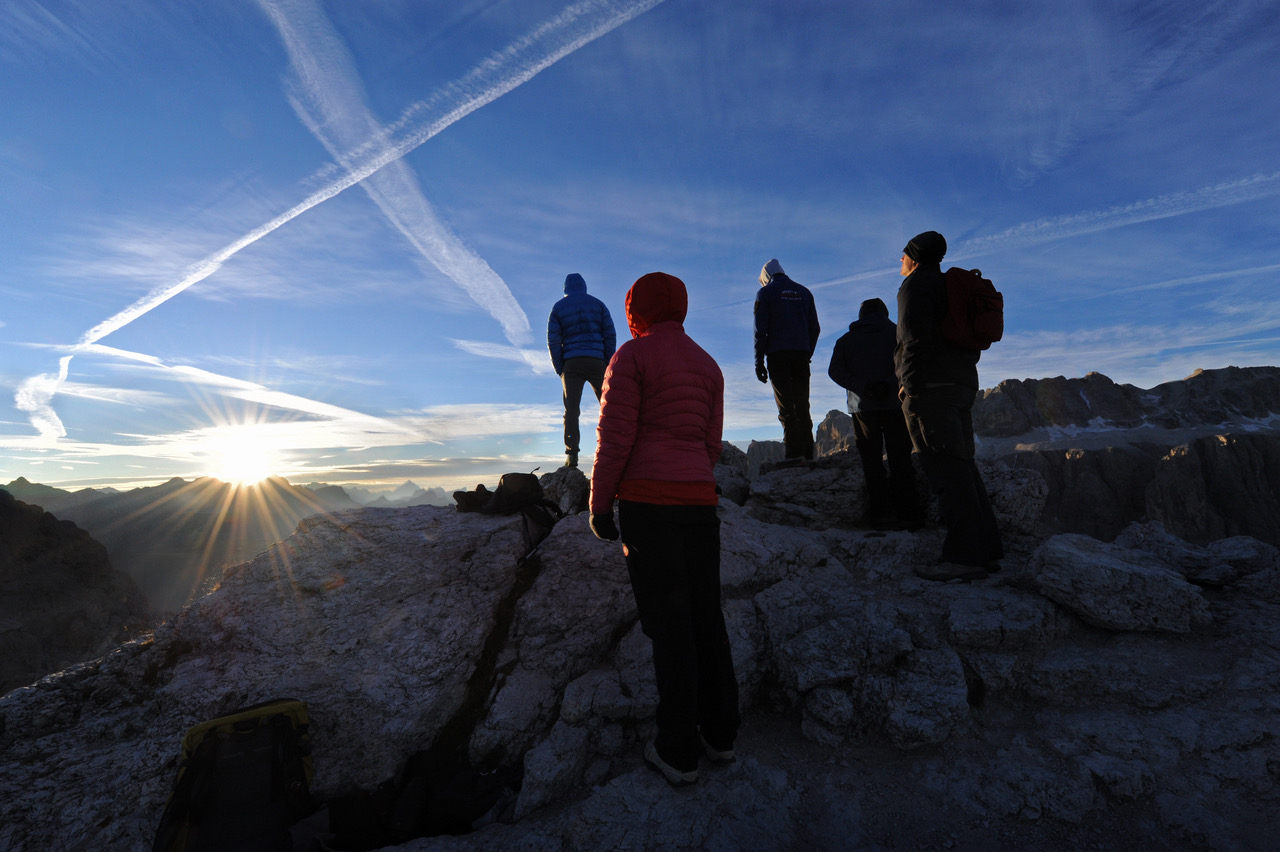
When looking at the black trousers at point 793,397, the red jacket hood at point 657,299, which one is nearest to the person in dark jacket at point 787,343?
the black trousers at point 793,397

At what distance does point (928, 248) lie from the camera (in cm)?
534

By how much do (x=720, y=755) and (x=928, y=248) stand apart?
5.35 meters

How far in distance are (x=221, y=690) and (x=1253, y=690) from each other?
8.53 m

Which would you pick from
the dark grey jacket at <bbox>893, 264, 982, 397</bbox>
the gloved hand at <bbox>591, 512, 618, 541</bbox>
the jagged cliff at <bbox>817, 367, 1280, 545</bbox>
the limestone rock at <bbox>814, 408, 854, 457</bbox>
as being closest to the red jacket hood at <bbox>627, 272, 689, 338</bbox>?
the gloved hand at <bbox>591, 512, 618, 541</bbox>

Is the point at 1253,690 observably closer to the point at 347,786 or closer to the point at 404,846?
the point at 404,846

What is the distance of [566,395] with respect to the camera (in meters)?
9.34

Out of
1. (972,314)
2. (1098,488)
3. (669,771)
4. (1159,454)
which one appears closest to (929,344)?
(972,314)

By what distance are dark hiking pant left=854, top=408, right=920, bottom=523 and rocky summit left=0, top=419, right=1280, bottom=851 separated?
0.87 m

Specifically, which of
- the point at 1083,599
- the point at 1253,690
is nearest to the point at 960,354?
the point at 1083,599

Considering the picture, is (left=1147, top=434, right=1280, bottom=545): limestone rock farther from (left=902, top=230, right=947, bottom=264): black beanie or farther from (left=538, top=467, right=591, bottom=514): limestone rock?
(left=538, top=467, right=591, bottom=514): limestone rock

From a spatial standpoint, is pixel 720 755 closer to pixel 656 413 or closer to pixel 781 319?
pixel 656 413

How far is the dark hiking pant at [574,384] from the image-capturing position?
9.29 meters

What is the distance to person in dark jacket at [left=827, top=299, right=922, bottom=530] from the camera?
22.0 ft

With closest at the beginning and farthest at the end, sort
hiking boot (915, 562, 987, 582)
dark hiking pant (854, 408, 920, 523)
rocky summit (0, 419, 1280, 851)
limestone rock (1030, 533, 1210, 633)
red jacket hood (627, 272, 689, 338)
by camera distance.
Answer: rocky summit (0, 419, 1280, 851)
red jacket hood (627, 272, 689, 338)
limestone rock (1030, 533, 1210, 633)
hiking boot (915, 562, 987, 582)
dark hiking pant (854, 408, 920, 523)
